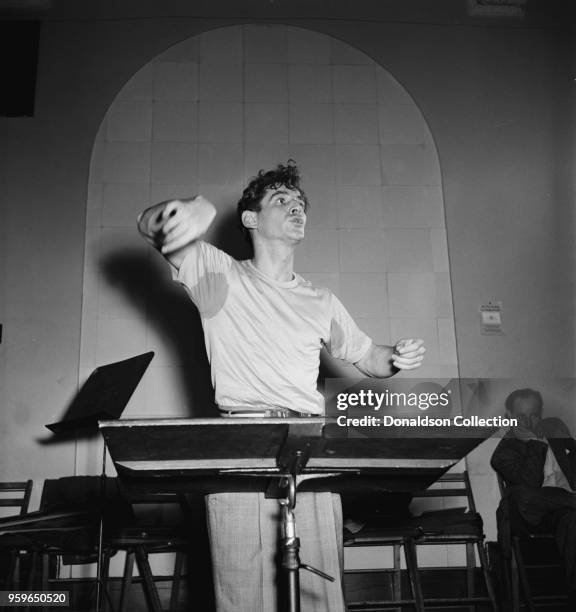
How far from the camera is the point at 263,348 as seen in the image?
1.93m

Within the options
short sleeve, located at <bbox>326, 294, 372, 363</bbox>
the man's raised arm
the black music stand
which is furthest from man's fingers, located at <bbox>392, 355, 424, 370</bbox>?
the man's raised arm

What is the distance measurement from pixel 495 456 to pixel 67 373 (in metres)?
2.07

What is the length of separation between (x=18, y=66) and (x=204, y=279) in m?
2.58

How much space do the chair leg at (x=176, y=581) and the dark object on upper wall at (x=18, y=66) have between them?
2441 mm

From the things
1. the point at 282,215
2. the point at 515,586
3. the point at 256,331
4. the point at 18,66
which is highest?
the point at 18,66

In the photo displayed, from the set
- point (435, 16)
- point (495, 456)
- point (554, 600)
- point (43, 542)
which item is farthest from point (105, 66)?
point (554, 600)

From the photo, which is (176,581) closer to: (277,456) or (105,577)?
(105,577)

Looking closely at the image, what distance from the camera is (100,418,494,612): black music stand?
117cm

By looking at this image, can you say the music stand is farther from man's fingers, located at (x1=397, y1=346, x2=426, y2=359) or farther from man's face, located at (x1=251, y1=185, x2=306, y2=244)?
man's fingers, located at (x1=397, y1=346, x2=426, y2=359)

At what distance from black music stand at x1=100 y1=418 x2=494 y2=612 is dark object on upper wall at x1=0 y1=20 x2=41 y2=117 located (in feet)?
10.0

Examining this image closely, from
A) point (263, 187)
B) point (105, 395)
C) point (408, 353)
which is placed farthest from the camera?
point (105, 395)

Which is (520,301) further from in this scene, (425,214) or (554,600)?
(554,600)

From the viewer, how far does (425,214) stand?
12.6ft

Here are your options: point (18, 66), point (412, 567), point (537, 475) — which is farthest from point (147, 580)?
point (18, 66)
